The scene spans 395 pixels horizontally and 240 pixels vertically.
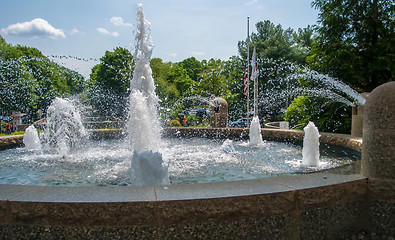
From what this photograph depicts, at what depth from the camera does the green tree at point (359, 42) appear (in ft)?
44.1

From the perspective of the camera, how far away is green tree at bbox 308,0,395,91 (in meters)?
13.4

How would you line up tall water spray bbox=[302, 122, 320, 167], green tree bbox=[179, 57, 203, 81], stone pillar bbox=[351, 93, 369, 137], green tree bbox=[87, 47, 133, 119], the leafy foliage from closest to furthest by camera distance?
tall water spray bbox=[302, 122, 320, 167] < stone pillar bbox=[351, 93, 369, 137] < the leafy foliage < green tree bbox=[87, 47, 133, 119] < green tree bbox=[179, 57, 203, 81]

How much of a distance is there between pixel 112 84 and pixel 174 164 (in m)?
40.9

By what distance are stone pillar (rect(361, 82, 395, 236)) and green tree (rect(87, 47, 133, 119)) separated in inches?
1633

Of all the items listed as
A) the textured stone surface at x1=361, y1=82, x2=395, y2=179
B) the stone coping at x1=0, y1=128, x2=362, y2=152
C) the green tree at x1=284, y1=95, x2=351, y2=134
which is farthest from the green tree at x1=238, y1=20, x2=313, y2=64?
the textured stone surface at x1=361, y1=82, x2=395, y2=179

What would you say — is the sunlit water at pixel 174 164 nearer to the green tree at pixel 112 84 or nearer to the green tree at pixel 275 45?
the green tree at pixel 275 45

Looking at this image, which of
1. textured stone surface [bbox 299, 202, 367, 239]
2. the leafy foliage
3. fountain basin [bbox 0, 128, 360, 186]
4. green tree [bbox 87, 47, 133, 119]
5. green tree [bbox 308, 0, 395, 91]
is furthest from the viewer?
green tree [bbox 87, 47, 133, 119]

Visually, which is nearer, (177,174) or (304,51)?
(177,174)

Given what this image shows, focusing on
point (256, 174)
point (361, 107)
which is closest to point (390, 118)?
point (256, 174)

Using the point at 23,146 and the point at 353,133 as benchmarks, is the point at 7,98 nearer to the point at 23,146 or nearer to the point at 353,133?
the point at 23,146

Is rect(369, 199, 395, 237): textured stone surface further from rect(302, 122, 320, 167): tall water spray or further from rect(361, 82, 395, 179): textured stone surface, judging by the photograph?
rect(302, 122, 320, 167): tall water spray

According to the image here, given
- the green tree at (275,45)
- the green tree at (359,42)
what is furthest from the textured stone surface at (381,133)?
the green tree at (275,45)

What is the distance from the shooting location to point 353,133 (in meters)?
9.85

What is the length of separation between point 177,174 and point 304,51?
122 ft
